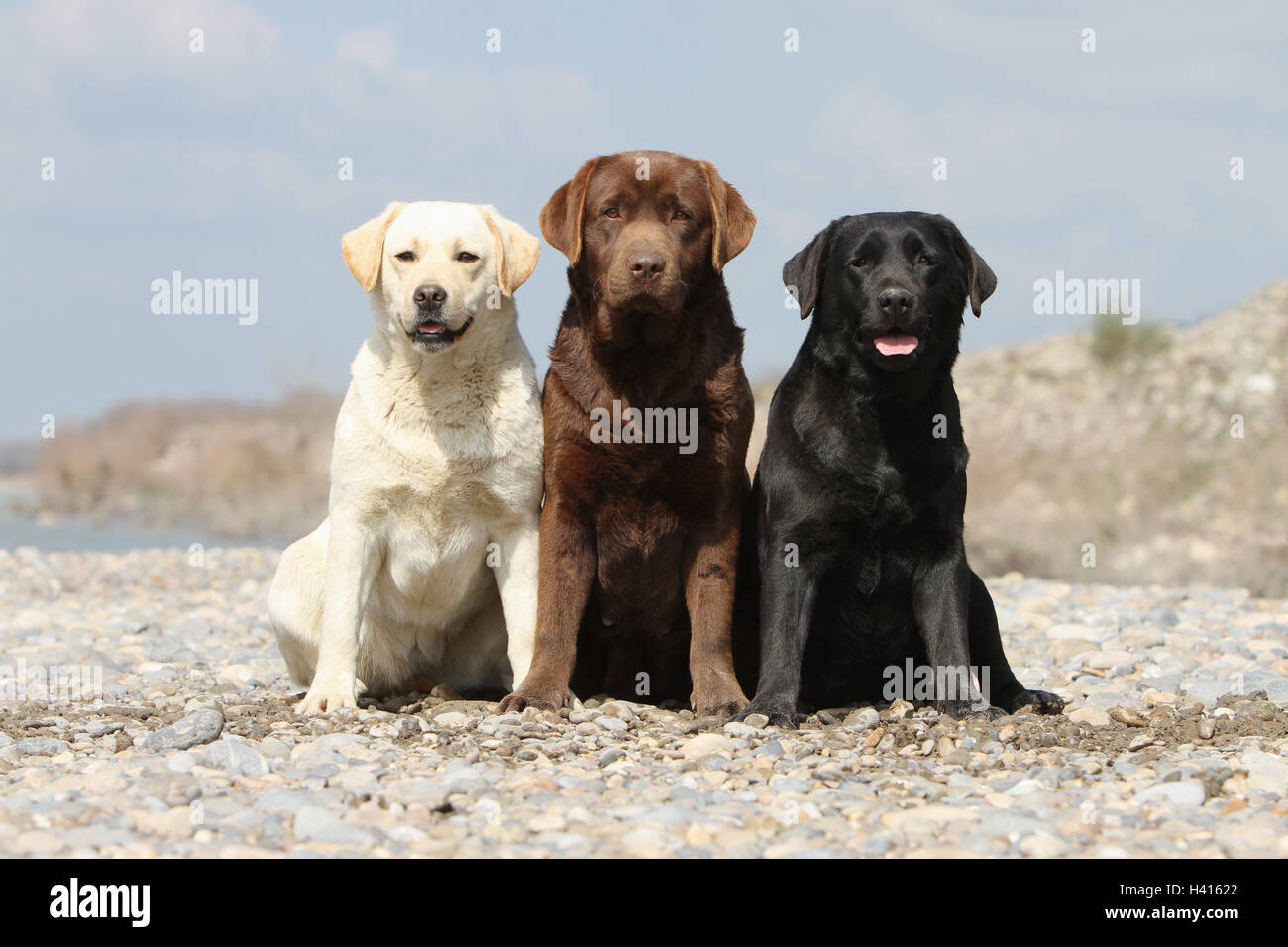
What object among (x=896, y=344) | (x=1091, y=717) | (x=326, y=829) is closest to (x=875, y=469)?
(x=896, y=344)

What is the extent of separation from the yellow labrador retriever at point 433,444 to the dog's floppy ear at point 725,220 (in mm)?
744

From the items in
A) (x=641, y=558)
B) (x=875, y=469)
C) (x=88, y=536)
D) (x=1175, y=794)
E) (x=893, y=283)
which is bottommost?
(x=1175, y=794)

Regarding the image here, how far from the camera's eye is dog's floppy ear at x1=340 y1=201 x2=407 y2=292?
5.04m

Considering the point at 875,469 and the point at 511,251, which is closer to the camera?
the point at 875,469

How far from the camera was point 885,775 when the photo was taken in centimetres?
395

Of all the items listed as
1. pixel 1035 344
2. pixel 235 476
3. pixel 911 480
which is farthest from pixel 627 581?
pixel 1035 344

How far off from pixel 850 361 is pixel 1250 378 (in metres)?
18.5

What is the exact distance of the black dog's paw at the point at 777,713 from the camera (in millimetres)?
4566

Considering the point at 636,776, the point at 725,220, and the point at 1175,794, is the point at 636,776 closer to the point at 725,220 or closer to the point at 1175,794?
the point at 1175,794

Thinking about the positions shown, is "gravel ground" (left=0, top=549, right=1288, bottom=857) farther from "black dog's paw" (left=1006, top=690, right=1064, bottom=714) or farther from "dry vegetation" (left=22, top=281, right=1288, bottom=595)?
"dry vegetation" (left=22, top=281, right=1288, bottom=595)

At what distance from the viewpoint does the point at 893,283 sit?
14.8 ft

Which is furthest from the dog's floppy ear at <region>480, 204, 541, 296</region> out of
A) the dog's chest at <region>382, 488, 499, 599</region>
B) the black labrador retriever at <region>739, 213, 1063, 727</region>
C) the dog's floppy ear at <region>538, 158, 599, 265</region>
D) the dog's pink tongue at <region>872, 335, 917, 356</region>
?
the dog's pink tongue at <region>872, 335, 917, 356</region>

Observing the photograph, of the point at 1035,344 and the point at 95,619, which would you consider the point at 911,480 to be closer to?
the point at 95,619

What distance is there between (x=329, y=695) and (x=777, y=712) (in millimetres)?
1696
